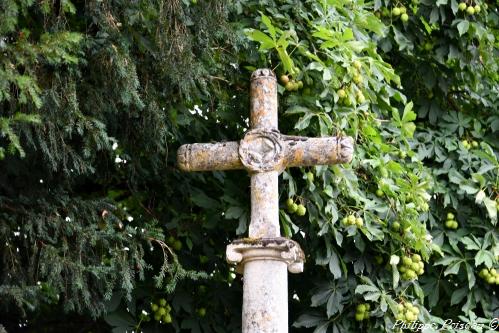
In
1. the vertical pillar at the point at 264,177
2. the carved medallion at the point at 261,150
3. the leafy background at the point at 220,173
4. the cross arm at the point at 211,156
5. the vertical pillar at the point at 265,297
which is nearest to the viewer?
the vertical pillar at the point at 265,297

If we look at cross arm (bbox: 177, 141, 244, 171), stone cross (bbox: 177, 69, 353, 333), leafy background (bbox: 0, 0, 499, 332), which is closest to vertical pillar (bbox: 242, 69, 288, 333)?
stone cross (bbox: 177, 69, 353, 333)

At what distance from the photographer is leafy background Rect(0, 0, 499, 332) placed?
6.11 metres

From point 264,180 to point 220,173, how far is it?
2.23 m

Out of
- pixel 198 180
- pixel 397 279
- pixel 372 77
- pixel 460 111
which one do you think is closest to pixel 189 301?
pixel 198 180

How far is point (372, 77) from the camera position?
714cm

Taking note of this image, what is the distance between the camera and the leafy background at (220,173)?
6.11m

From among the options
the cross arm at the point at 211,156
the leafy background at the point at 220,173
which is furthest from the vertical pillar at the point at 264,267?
the leafy background at the point at 220,173

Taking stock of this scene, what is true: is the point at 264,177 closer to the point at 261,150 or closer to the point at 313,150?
the point at 261,150

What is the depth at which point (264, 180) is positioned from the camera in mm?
5289

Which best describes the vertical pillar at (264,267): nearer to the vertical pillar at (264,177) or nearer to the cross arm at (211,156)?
the vertical pillar at (264,177)

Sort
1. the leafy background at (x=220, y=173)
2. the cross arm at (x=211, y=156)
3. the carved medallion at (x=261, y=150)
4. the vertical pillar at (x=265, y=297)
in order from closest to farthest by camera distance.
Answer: the vertical pillar at (x=265, y=297) < the carved medallion at (x=261, y=150) < the cross arm at (x=211, y=156) < the leafy background at (x=220, y=173)

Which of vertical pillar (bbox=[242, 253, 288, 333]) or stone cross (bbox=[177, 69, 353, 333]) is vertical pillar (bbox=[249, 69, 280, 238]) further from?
vertical pillar (bbox=[242, 253, 288, 333])

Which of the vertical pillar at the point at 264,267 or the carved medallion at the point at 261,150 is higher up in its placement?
the carved medallion at the point at 261,150

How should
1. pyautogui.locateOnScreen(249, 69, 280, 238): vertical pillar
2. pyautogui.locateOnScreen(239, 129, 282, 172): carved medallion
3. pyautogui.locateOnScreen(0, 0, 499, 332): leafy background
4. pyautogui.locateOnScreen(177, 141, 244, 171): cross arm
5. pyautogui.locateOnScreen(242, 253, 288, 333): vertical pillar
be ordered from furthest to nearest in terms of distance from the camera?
pyautogui.locateOnScreen(0, 0, 499, 332): leafy background, pyautogui.locateOnScreen(177, 141, 244, 171): cross arm, pyautogui.locateOnScreen(239, 129, 282, 172): carved medallion, pyautogui.locateOnScreen(249, 69, 280, 238): vertical pillar, pyautogui.locateOnScreen(242, 253, 288, 333): vertical pillar
